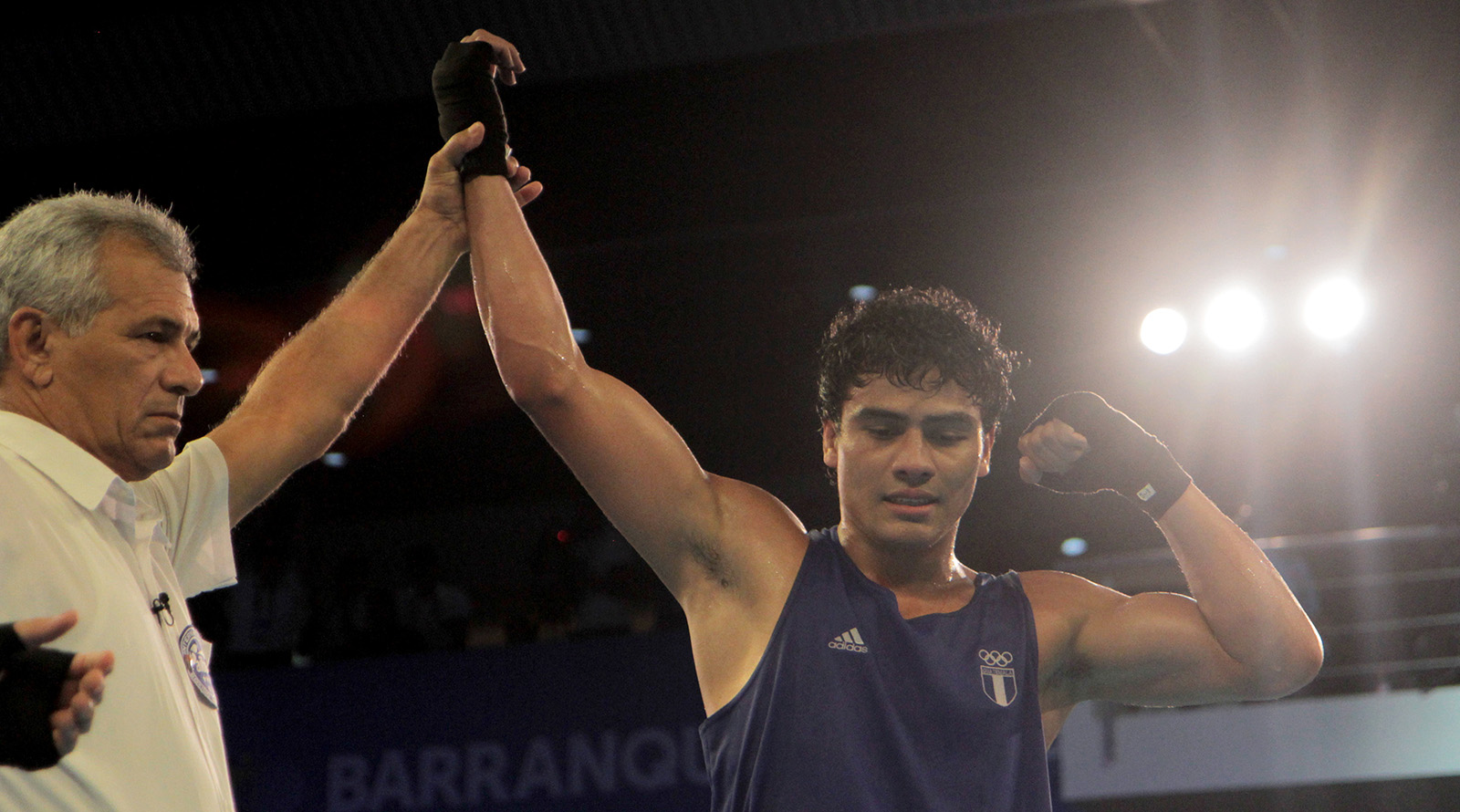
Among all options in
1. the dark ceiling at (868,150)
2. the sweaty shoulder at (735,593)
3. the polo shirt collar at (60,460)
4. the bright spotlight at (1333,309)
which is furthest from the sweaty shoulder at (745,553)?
the bright spotlight at (1333,309)

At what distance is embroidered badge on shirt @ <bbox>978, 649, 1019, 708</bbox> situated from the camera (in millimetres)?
1972

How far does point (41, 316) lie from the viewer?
1.58m

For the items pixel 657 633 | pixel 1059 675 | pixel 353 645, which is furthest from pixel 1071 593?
pixel 353 645

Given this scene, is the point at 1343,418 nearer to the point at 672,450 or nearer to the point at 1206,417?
the point at 1206,417

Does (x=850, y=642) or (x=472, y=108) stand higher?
(x=472, y=108)

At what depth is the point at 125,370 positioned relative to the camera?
1.61m

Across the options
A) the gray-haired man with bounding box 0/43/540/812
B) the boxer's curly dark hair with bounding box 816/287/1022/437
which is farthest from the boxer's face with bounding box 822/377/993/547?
the gray-haired man with bounding box 0/43/540/812

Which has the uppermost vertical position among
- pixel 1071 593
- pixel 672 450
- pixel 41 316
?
pixel 41 316

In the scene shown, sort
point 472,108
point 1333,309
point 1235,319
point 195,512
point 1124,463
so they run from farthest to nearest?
point 1235,319
point 1333,309
point 1124,463
point 472,108
point 195,512

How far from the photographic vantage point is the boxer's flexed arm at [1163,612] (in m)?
2.09

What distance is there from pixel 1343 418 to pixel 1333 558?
97 centimetres

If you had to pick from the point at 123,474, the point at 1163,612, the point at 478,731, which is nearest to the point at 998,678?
the point at 1163,612

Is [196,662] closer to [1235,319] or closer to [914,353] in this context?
[914,353]

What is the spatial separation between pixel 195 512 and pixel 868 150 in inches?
→ 104
